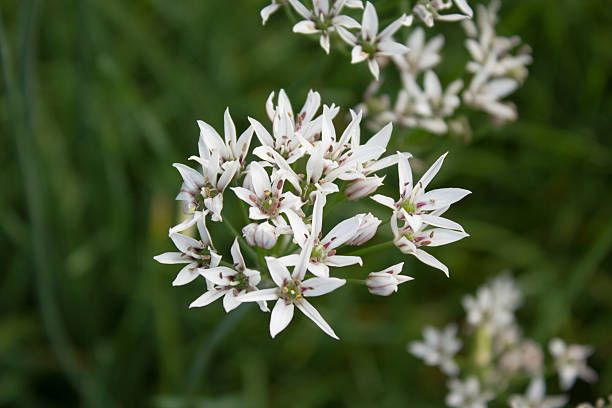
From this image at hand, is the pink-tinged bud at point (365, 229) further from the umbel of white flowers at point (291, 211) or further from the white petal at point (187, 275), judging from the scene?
the white petal at point (187, 275)

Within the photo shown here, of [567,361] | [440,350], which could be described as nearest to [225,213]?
[440,350]

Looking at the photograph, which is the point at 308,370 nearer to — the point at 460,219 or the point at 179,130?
the point at 460,219

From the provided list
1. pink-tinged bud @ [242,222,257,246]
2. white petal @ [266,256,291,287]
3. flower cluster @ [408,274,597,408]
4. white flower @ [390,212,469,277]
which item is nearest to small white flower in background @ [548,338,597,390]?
flower cluster @ [408,274,597,408]

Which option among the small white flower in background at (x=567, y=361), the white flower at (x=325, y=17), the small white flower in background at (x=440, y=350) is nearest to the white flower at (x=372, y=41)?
the white flower at (x=325, y=17)

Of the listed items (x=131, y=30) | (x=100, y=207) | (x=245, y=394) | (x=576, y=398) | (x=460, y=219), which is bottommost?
(x=576, y=398)

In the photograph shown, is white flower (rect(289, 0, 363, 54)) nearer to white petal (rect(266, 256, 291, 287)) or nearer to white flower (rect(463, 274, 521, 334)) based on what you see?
white petal (rect(266, 256, 291, 287))

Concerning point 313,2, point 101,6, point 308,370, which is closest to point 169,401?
point 308,370
